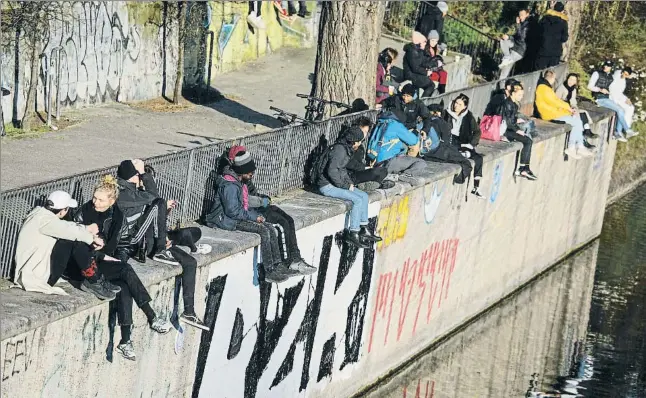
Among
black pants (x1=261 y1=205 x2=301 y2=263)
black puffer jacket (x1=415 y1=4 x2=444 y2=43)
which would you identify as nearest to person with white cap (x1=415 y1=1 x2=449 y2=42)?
black puffer jacket (x1=415 y1=4 x2=444 y2=43)

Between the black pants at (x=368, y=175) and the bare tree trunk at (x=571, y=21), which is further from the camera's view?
the bare tree trunk at (x=571, y=21)

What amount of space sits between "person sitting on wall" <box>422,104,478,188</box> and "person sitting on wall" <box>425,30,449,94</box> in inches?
141

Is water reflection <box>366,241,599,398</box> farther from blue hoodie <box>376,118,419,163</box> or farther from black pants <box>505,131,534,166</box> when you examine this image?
blue hoodie <box>376,118,419,163</box>

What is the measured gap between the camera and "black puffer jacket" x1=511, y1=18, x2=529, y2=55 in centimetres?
2898

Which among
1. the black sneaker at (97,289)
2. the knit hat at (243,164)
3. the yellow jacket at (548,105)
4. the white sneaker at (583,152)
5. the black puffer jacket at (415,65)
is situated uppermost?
the knit hat at (243,164)

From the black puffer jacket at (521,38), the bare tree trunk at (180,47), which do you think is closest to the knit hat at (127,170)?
the bare tree trunk at (180,47)

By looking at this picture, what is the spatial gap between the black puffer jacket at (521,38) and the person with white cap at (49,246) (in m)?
18.3

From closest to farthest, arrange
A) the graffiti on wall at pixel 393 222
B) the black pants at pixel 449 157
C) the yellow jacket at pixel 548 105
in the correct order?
the graffiti on wall at pixel 393 222, the black pants at pixel 449 157, the yellow jacket at pixel 548 105

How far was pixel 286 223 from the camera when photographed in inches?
597

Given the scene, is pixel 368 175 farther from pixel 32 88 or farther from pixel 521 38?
pixel 521 38

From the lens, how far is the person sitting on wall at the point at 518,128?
74.6ft

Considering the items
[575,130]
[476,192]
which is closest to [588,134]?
[575,130]

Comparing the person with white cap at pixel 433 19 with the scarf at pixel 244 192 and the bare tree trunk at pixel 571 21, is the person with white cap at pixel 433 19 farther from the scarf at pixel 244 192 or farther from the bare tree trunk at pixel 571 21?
the scarf at pixel 244 192

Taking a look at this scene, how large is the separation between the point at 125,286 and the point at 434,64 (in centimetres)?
1268
